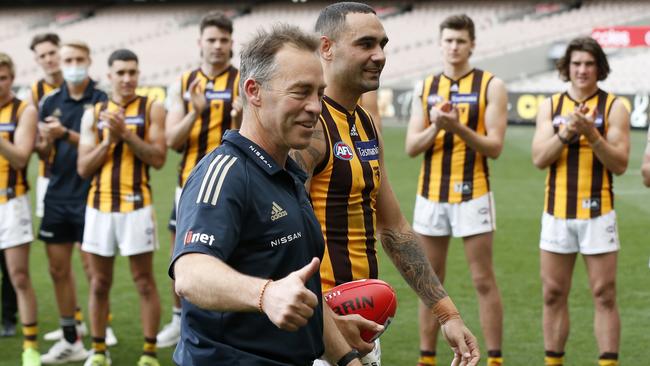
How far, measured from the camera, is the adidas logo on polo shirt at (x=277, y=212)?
8.97 ft

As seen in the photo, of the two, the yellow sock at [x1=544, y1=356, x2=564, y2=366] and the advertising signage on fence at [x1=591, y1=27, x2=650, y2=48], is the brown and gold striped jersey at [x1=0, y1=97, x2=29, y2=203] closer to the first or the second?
the yellow sock at [x1=544, y1=356, x2=564, y2=366]

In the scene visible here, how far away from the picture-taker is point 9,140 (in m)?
6.86

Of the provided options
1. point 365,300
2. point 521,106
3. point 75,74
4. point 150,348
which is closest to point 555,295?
point 150,348

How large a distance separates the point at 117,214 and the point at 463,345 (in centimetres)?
358

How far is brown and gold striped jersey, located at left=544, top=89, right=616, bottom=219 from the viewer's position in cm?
612

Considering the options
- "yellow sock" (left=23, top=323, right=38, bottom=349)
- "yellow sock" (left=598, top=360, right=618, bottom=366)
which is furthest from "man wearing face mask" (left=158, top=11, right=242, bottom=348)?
"yellow sock" (left=598, top=360, right=618, bottom=366)

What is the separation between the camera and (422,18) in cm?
3631

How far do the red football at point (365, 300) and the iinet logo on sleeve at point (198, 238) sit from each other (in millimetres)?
1005

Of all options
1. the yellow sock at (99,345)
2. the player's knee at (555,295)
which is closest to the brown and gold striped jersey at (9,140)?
the yellow sock at (99,345)

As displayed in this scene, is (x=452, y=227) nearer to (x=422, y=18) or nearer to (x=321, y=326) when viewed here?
(x=321, y=326)

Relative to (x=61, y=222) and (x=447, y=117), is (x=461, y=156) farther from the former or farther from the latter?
(x=61, y=222)

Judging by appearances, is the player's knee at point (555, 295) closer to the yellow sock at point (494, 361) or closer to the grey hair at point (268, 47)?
the yellow sock at point (494, 361)

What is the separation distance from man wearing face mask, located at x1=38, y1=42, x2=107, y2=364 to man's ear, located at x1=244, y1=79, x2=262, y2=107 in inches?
171

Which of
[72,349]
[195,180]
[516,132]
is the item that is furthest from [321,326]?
[516,132]
